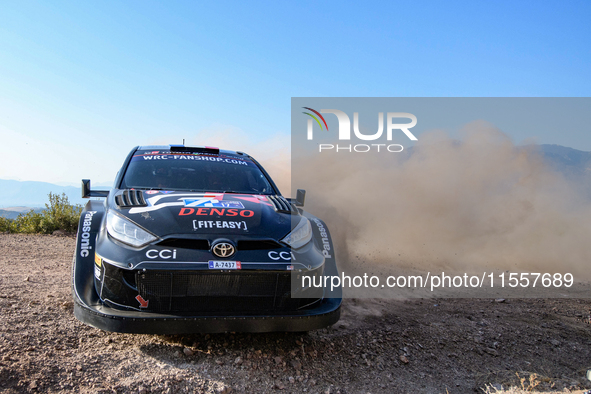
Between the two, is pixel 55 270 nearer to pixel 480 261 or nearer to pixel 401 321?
pixel 401 321

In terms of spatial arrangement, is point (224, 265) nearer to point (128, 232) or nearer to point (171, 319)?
point (171, 319)

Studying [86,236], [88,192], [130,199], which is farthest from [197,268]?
[88,192]

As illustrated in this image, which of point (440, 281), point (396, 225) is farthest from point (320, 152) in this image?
point (440, 281)

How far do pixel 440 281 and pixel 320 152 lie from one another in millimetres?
6213

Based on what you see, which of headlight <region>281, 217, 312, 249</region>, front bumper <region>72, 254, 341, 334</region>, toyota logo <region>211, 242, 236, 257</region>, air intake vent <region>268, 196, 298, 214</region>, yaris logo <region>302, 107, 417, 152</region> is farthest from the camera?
yaris logo <region>302, 107, 417, 152</region>

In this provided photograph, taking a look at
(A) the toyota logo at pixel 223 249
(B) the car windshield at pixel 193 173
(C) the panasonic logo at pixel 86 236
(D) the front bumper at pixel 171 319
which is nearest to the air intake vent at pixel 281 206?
(B) the car windshield at pixel 193 173

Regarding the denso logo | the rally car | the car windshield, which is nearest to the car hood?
the rally car

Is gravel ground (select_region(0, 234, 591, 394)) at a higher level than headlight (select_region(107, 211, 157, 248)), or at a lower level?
lower

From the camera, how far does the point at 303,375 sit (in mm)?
2736

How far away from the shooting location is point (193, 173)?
13.1 feet

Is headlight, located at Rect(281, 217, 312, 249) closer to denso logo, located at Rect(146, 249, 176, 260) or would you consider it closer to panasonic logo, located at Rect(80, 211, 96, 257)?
denso logo, located at Rect(146, 249, 176, 260)

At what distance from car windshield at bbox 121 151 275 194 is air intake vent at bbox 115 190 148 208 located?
0.28 m

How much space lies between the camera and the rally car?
251cm

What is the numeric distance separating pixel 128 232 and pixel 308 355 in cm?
162
